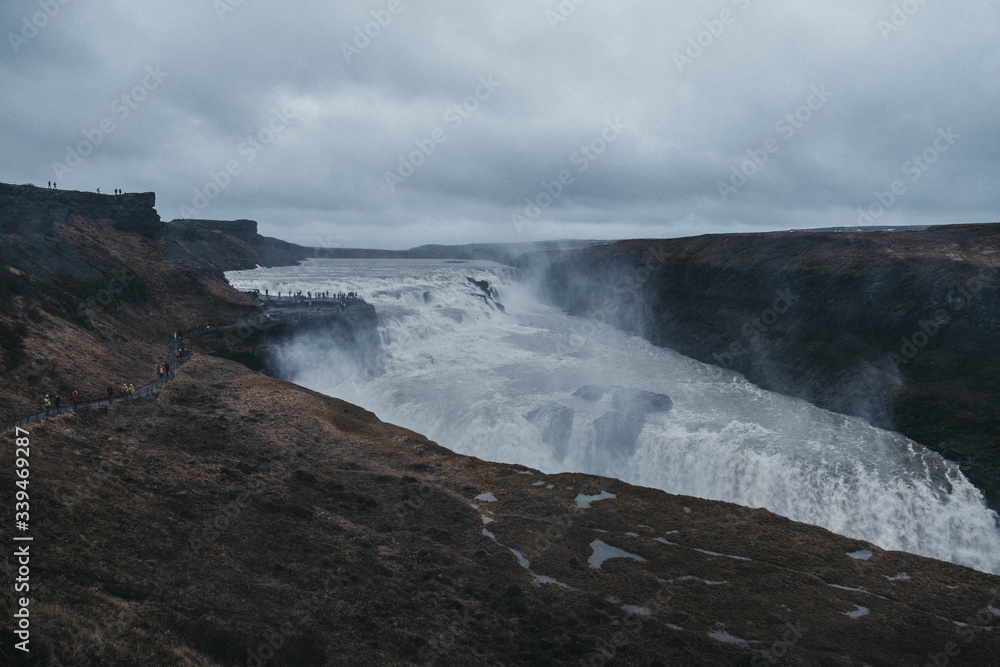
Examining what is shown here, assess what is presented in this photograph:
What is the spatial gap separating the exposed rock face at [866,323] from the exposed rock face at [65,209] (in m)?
56.9

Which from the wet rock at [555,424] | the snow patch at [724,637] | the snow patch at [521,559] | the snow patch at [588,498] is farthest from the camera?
the wet rock at [555,424]

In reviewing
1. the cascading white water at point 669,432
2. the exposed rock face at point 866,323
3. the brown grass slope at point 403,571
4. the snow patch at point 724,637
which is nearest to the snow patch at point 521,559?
the brown grass slope at point 403,571

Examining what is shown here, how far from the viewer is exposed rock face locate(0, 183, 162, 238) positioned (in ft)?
141

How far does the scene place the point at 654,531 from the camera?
22.6 meters

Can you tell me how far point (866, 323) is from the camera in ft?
146

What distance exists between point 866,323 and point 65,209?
6901cm

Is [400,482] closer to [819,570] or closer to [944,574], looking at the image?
[819,570]

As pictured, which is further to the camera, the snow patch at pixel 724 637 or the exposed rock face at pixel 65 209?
the exposed rock face at pixel 65 209

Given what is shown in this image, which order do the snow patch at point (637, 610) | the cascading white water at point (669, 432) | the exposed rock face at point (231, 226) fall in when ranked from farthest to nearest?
the exposed rock face at point (231, 226) → the cascading white water at point (669, 432) → the snow patch at point (637, 610)

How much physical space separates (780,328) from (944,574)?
3328 cm

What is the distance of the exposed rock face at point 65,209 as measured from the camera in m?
43.0

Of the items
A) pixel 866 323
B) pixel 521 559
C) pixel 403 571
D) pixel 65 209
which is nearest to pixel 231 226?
pixel 65 209

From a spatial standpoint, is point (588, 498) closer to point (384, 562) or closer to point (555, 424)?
point (384, 562)

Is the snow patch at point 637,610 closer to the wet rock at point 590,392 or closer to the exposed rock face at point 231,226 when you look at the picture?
the wet rock at point 590,392
